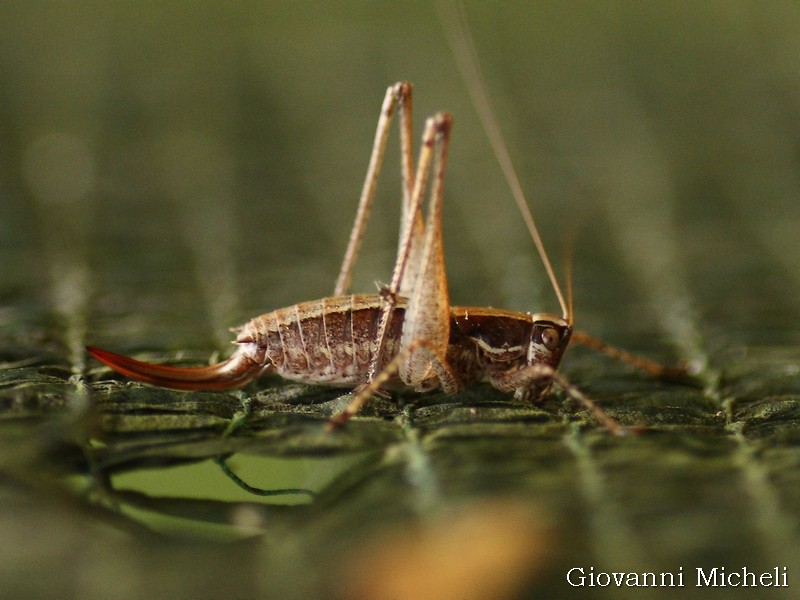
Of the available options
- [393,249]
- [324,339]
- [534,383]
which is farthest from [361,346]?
[393,249]

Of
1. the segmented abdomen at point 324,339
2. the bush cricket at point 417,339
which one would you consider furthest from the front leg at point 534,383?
the segmented abdomen at point 324,339

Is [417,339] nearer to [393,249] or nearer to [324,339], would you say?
[324,339]

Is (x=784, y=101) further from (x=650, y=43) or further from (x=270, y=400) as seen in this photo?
(x=270, y=400)

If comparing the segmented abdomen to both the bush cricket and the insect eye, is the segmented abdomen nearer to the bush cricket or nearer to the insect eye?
the bush cricket

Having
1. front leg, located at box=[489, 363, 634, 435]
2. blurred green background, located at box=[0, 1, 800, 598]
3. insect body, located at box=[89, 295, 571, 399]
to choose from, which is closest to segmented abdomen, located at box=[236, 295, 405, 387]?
insect body, located at box=[89, 295, 571, 399]

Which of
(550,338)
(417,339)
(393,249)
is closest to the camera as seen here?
(417,339)

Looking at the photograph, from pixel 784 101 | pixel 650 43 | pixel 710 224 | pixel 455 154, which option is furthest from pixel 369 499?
pixel 650 43
